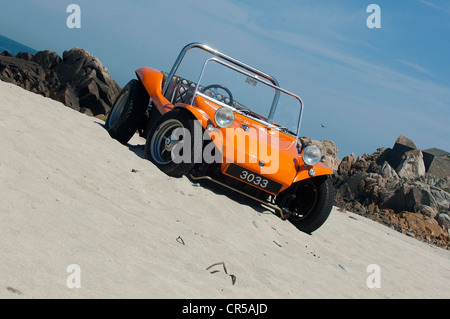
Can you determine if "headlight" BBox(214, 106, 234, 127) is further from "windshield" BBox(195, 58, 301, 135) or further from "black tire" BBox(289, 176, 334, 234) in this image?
"black tire" BBox(289, 176, 334, 234)

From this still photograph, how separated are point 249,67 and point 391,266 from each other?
362cm

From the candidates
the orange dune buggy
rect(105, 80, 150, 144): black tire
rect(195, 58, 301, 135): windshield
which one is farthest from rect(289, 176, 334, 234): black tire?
rect(105, 80, 150, 144): black tire

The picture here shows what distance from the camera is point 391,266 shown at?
19.3 feet

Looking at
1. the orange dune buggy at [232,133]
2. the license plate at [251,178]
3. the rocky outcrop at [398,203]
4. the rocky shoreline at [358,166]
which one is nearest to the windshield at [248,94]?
the orange dune buggy at [232,133]

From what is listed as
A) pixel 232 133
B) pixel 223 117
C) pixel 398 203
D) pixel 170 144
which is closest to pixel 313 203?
pixel 232 133

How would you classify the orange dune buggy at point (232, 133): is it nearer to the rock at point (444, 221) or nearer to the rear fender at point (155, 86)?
the rear fender at point (155, 86)

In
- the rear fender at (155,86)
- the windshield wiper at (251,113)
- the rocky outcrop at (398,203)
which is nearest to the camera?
the rear fender at (155,86)

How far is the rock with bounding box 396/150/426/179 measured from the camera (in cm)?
2345

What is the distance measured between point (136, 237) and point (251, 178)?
2363 millimetres

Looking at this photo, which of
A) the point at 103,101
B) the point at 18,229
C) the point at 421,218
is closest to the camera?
the point at 18,229

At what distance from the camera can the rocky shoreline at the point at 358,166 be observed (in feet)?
41.9

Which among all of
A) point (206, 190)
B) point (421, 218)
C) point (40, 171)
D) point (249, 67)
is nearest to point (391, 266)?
point (206, 190)

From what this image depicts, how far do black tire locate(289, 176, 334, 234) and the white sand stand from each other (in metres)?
0.23
